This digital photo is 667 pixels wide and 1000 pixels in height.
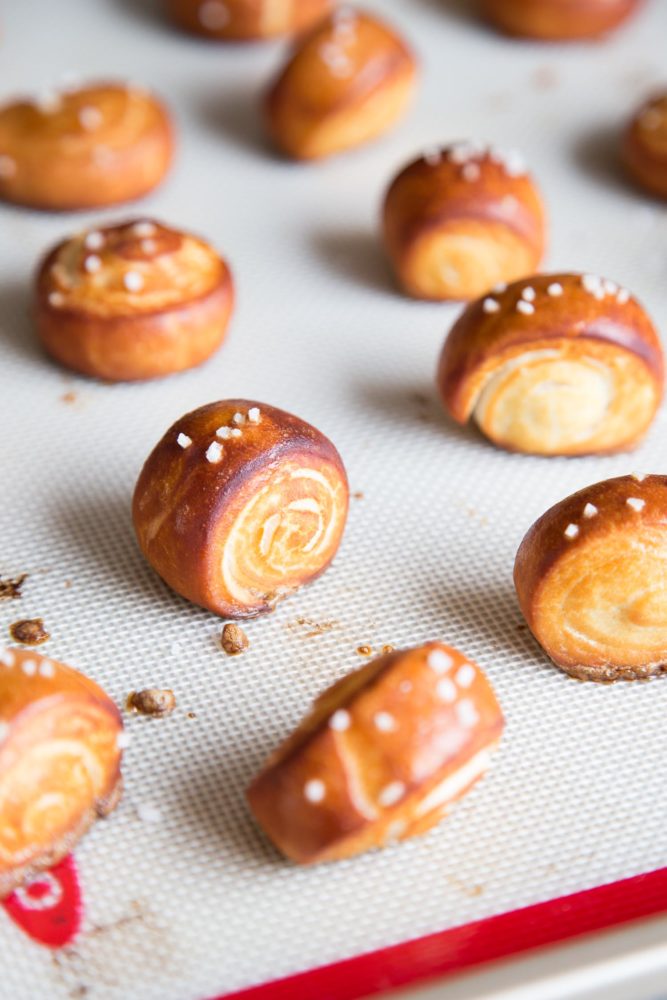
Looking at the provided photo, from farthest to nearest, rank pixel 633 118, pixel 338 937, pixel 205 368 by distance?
pixel 633 118 → pixel 205 368 → pixel 338 937

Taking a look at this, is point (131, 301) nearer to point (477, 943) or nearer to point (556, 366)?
point (556, 366)

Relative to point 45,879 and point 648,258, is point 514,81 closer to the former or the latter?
point 648,258

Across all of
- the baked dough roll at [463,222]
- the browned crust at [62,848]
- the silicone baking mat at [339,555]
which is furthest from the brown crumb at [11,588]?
the baked dough roll at [463,222]

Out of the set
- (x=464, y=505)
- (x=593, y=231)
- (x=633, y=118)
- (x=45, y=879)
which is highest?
(x=633, y=118)

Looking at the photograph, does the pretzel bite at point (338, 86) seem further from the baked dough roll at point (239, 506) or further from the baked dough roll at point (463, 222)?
the baked dough roll at point (239, 506)

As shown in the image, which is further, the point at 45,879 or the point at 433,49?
the point at 433,49

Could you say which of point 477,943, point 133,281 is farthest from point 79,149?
point 477,943

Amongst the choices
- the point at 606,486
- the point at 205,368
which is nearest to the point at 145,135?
the point at 205,368
